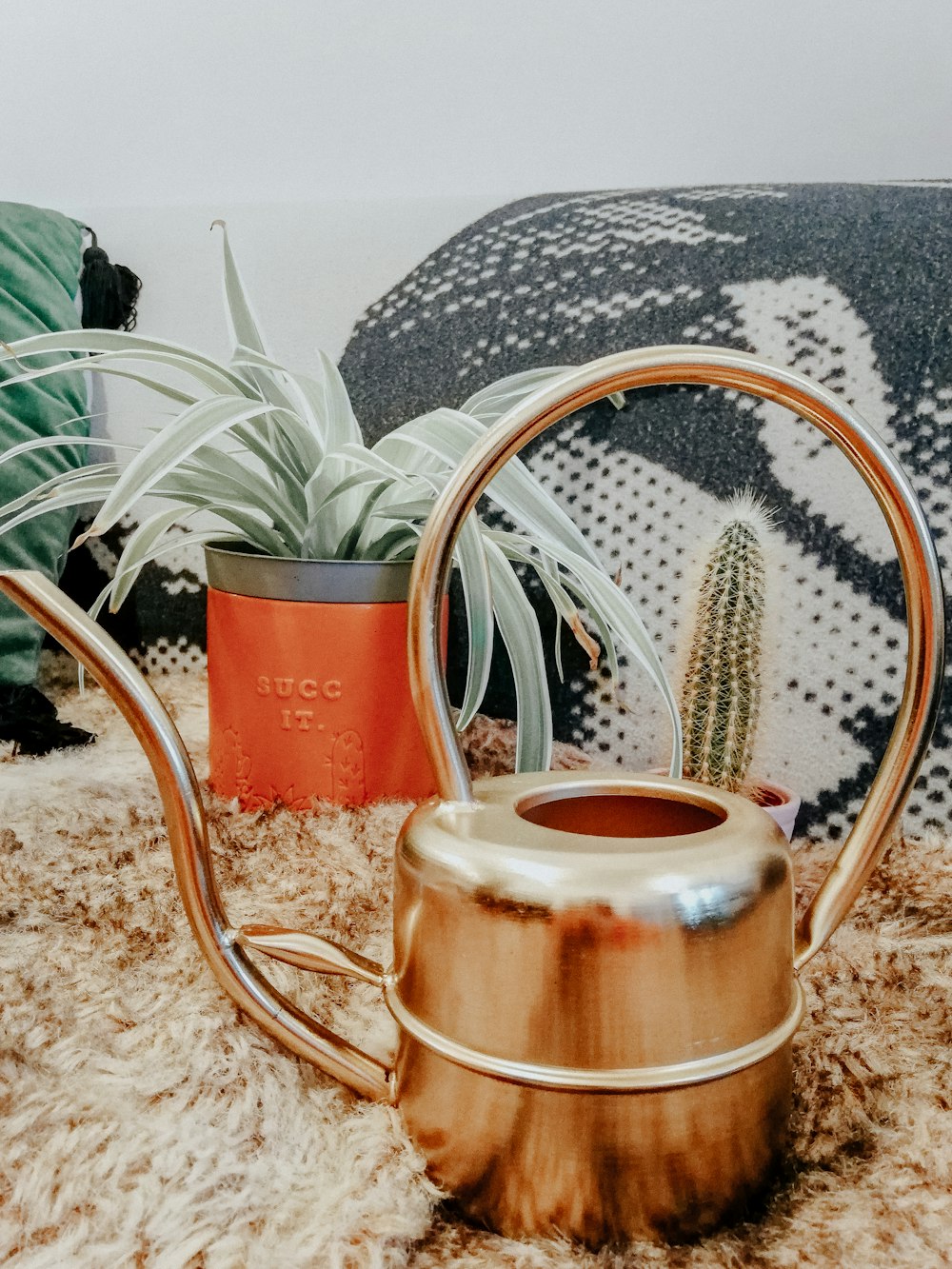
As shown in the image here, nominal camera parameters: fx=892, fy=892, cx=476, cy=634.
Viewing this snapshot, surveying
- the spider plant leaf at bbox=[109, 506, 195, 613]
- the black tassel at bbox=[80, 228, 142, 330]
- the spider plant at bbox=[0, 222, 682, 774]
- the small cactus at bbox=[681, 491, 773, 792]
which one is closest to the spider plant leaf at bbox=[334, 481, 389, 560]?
the spider plant at bbox=[0, 222, 682, 774]

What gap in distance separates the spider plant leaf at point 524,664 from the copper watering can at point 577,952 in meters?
0.22

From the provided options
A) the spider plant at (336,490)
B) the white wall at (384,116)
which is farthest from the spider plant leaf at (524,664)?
the white wall at (384,116)

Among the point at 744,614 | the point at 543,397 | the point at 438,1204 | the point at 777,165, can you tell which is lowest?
the point at 438,1204

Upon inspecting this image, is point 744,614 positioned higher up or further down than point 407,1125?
higher up

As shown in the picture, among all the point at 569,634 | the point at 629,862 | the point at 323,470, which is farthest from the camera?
the point at 569,634

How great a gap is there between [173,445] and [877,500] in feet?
1.16

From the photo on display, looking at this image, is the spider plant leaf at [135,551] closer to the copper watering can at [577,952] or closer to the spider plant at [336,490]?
the spider plant at [336,490]

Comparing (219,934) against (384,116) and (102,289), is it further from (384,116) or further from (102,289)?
(384,116)

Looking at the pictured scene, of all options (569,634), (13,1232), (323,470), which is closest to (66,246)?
(323,470)

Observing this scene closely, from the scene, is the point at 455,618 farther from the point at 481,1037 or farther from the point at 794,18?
the point at 794,18

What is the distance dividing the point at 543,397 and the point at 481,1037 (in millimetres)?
203

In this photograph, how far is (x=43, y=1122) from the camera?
30 centimetres

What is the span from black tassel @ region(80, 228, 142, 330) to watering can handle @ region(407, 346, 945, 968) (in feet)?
2.27

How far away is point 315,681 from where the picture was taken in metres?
0.56
